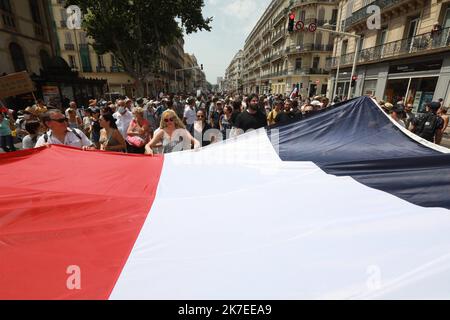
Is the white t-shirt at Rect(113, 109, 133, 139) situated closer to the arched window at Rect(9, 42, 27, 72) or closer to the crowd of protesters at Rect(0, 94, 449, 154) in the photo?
the crowd of protesters at Rect(0, 94, 449, 154)

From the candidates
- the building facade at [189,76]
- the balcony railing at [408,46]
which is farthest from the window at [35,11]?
the building facade at [189,76]

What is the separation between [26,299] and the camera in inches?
55.3

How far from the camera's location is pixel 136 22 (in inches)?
855

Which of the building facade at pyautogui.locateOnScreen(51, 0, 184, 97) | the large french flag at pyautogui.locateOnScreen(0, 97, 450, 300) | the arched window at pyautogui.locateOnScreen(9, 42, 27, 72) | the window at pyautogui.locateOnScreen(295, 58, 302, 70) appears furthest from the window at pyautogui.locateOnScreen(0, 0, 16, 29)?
the window at pyautogui.locateOnScreen(295, 58, 302, 70)

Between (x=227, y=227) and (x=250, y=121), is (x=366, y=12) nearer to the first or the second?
(x=250, y=121)

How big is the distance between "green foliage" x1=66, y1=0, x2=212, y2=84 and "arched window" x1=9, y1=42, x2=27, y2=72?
741 cm

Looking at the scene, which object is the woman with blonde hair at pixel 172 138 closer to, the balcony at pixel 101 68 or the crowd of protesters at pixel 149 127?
the crowd of protesters at pixel 149 127

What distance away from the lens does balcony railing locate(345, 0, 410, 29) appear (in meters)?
17.7

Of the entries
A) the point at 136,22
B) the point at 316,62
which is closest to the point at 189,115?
the point at 136,22

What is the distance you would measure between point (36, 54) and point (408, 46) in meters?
26.8

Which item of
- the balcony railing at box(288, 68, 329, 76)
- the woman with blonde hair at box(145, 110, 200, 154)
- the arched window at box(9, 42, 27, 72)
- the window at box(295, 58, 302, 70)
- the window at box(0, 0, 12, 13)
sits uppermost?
the window at box(0, 0, 12, 13)

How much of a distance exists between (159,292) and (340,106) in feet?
13.3
